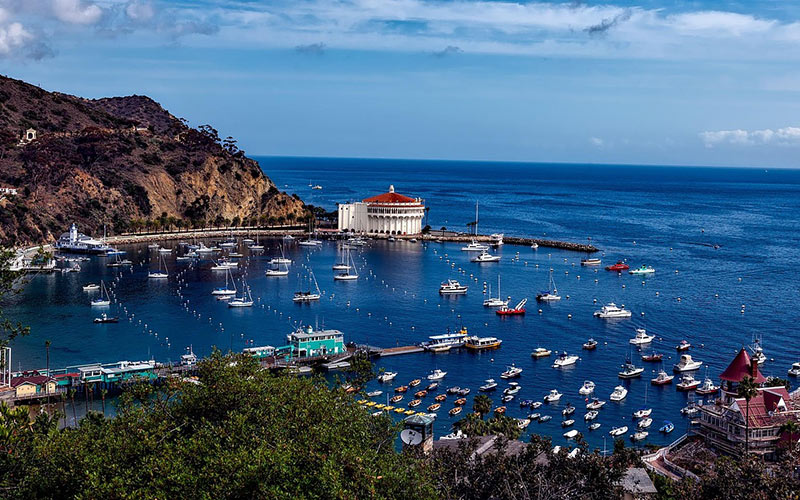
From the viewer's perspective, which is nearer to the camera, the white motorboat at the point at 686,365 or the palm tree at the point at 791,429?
the palm tree at the point at 791,429

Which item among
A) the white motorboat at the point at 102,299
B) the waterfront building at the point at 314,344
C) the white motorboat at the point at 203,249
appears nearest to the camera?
the waterfront building at the point at 314,344

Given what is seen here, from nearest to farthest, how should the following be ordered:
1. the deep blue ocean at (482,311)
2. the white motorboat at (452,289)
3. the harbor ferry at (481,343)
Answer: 1. the deep blue ocean at (482,311)
2. the harbor ferry at (481,343)
3. the white motorboat at (452,289)

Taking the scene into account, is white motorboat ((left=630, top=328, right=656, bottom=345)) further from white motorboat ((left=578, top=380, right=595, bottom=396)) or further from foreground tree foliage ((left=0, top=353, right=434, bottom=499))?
foreground tree foliage ((left=0, top=353, right=434, bottom=499))

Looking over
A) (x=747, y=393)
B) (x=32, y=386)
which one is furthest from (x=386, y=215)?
(x=747, y=393)

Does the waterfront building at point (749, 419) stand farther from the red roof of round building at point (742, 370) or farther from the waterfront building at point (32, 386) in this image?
the waterfront building at point (32, 386)

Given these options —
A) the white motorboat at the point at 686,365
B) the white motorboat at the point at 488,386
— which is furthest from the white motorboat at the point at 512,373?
the white motorboat at the point at 686,365

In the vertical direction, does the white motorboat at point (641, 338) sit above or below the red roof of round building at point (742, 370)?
below

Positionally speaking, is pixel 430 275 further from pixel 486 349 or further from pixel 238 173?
pixel 238 173
